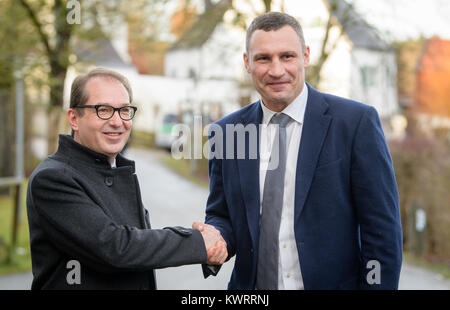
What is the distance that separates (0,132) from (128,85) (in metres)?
7.64

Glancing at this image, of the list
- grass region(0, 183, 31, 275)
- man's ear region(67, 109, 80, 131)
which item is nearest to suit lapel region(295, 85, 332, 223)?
man's ear region(67, 109, 80, 131)

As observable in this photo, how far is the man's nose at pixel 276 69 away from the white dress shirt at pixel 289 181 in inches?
7.8

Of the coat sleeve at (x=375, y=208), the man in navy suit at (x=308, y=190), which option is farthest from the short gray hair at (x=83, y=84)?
the coat sleeve at (x=375, y=208)

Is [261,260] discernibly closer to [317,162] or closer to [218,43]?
[317,162]

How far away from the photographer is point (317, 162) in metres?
2.67

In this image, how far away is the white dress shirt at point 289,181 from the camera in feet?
8.75

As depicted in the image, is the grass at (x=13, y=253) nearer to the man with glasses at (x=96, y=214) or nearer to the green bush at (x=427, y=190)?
the man with glasses at (x=96, y=214)

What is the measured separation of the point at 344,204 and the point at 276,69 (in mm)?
759

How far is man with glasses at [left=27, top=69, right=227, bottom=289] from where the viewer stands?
93.1 inches

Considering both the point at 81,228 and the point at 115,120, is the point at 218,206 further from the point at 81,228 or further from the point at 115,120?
the point at 81,228

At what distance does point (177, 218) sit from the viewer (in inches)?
415

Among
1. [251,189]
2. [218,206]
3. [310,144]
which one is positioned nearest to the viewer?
[310,144]

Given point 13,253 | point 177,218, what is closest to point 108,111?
point 13,253
